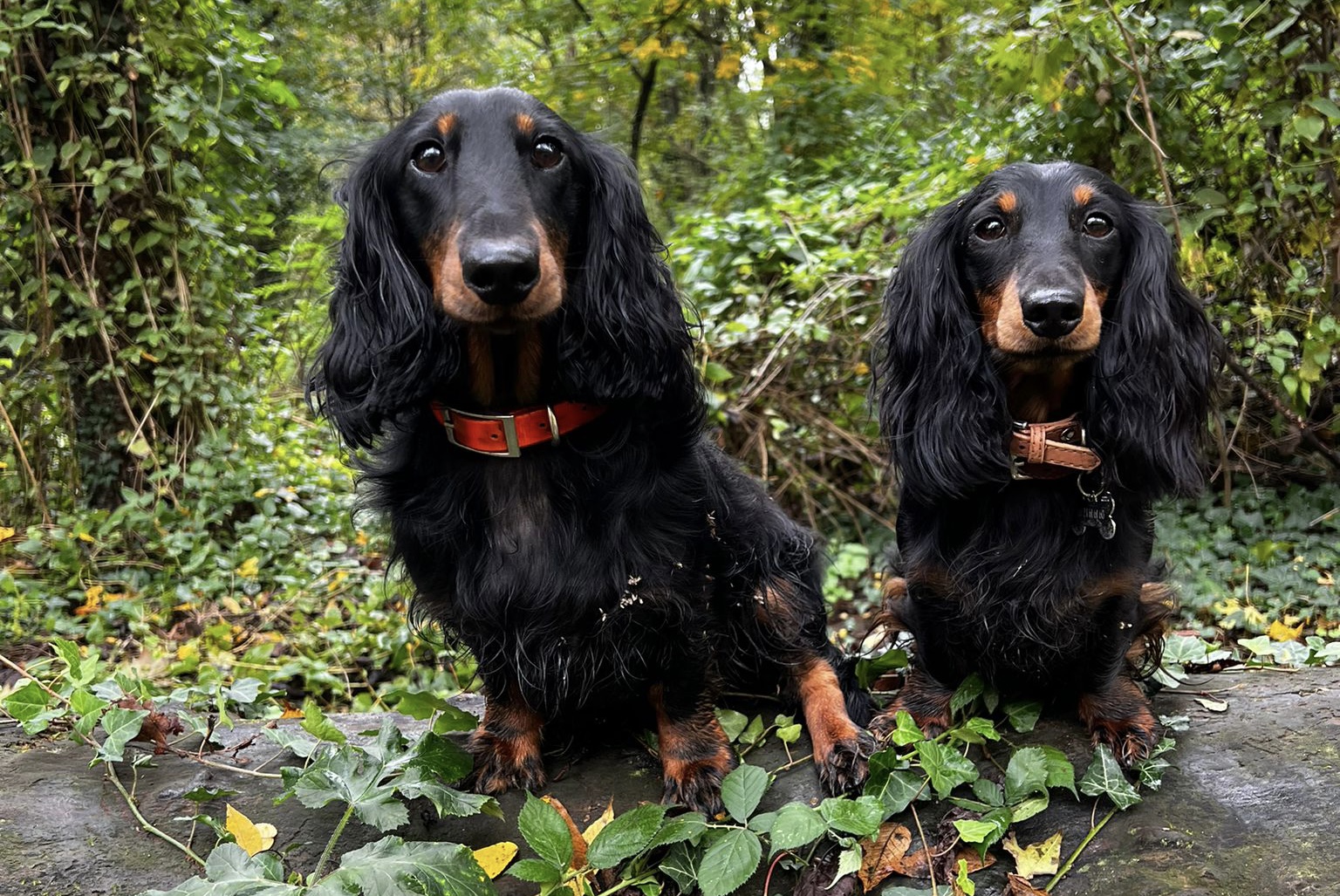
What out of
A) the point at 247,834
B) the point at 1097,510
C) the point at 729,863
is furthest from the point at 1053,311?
the point at 247,834

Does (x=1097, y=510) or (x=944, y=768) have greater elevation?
(x=1097, y=510)

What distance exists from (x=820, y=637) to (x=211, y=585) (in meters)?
2.74

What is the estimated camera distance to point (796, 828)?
1919 mm

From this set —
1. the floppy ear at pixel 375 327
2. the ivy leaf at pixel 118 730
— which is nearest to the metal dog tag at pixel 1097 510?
the floppy ear at pixel 375 327

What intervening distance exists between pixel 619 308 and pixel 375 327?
1.84 ft

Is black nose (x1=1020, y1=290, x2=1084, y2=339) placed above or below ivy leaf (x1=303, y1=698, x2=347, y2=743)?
above

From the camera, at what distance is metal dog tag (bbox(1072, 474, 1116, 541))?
83.7 inches

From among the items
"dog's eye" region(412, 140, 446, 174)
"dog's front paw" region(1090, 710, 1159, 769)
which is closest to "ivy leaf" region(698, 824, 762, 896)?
"dog's front paw" region(1090, 710, 1159, 769)

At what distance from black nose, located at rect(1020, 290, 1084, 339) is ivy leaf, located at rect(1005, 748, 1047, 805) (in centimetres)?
90

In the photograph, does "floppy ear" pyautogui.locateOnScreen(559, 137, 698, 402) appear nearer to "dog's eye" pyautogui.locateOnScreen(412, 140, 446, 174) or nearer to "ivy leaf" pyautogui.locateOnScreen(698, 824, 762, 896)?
"dog's eye" pyautogui.locateOnScreen(412, 140, 446, 174)

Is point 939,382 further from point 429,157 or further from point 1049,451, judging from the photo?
point 429,157

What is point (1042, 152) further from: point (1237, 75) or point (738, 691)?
point (738, 691)

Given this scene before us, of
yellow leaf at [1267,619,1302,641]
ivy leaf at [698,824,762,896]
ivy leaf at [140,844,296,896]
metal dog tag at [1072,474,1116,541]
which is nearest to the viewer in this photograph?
ivy leaf at [140,844,296,896]

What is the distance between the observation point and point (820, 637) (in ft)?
8.62
